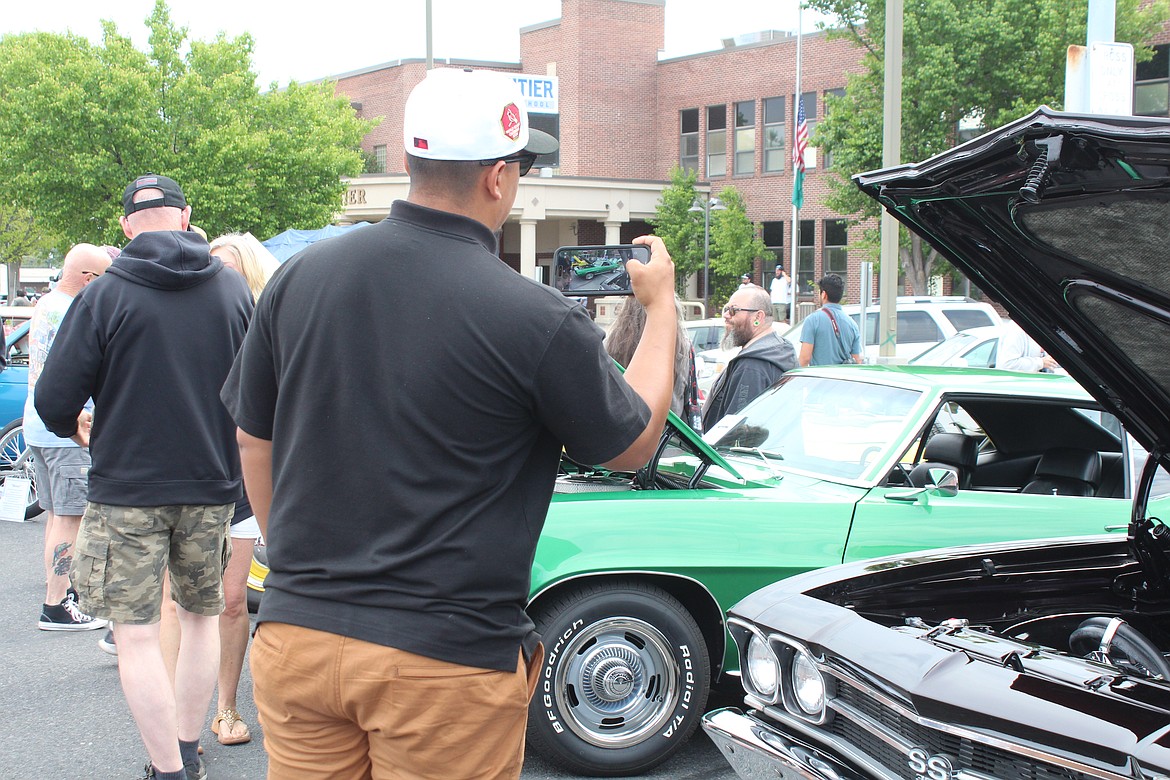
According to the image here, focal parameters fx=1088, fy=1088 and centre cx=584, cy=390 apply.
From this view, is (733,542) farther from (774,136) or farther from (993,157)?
(774,136)

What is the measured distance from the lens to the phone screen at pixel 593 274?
13.6 feet

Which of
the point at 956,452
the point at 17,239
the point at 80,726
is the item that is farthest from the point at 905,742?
the point at 17,239

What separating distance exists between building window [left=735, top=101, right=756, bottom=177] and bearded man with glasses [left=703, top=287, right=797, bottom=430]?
3273 cm

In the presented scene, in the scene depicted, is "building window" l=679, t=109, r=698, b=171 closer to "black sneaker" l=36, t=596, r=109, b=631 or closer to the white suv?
the white suv

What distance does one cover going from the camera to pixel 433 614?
5.99 feet

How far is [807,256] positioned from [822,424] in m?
33.0

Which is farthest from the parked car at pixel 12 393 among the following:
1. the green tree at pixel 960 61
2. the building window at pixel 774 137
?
the building window at pixel 774 137

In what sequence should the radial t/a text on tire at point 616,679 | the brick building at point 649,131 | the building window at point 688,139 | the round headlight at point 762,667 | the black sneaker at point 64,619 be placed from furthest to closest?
the building window at point 688,139 → the brick building at point 649,131 → the black sneaker at point 64,619 → the radial t/a text on tire at point 616,679 → the round headlight at point 762,667

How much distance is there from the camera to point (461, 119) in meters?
1.95

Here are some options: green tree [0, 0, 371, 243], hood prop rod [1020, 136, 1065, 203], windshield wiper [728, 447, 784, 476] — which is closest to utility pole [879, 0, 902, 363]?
windshield wiper [728, 447, 784, 476]

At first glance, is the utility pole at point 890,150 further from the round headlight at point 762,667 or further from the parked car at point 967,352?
the round headlight at point 762,667

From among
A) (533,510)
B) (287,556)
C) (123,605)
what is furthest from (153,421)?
(533,510)

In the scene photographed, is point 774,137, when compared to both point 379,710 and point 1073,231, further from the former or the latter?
point 379,710

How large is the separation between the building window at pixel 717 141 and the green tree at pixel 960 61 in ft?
41.3
